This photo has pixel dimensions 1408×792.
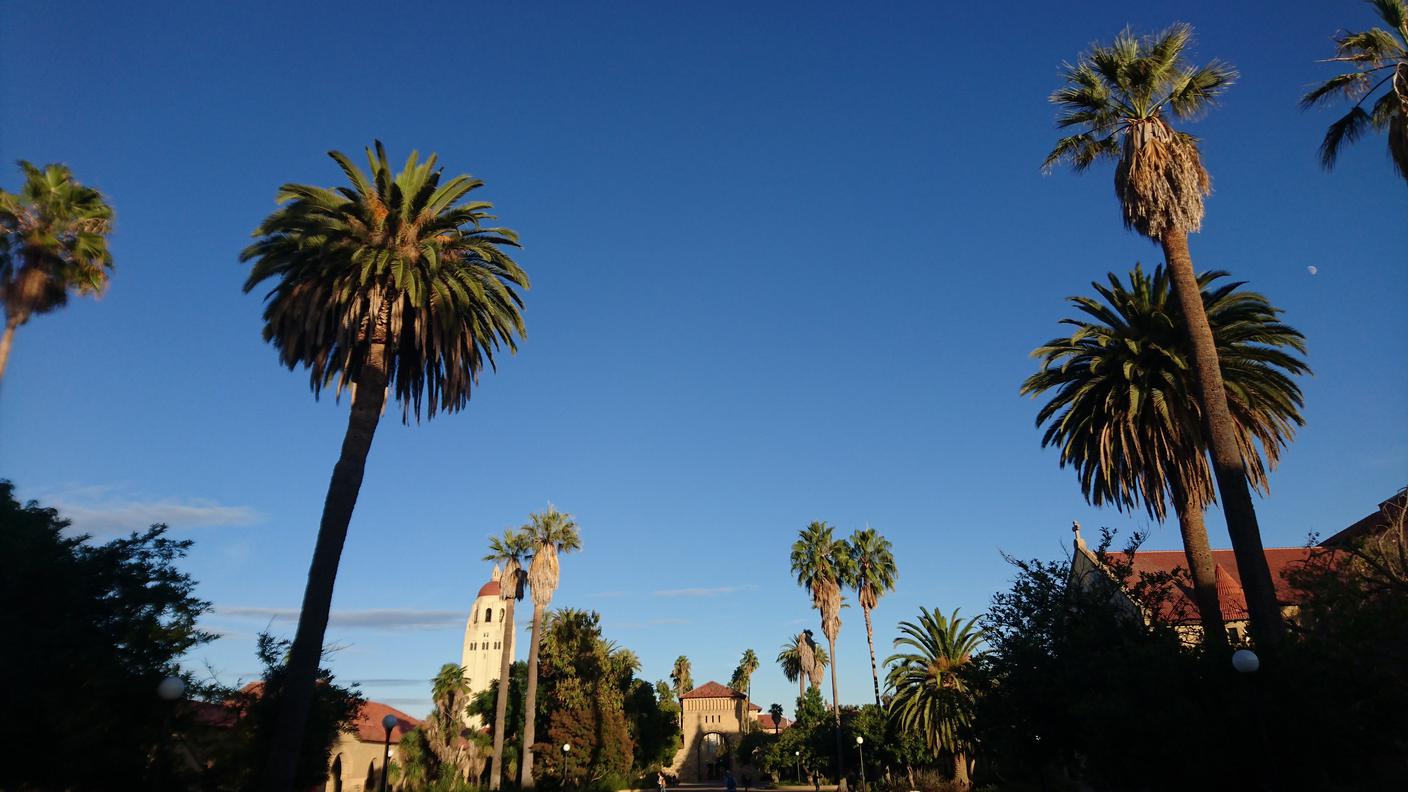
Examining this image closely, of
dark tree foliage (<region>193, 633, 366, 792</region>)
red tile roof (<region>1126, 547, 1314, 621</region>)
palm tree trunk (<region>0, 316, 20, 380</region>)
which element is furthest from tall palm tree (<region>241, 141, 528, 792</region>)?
red tile roof (<region>1126, 547, 1314, 621</region>)

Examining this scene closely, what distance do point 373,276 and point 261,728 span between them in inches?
433

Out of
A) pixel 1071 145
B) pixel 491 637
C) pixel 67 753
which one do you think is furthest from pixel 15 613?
pixel 491 637

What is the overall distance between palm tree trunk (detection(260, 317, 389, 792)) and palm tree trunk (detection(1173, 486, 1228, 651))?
1871 centimetres

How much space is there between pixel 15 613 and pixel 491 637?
91185mm

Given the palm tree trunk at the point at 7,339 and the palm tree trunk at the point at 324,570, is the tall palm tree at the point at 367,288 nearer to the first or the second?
the palm tree trunk at the point at 324,570

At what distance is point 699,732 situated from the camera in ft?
332

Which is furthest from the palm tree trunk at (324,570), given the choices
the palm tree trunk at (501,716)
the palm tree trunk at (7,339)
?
the palm tree trunk at (501,716)

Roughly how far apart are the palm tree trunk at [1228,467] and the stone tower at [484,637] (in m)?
94.5

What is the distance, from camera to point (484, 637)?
104625 mm

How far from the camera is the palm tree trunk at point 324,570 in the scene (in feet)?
55.8

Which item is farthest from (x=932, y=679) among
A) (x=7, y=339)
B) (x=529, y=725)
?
(x=7, y=339)

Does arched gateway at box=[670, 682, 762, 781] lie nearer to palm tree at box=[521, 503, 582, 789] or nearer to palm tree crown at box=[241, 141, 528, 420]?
palm tree at box=[521, 503, 582, 789]

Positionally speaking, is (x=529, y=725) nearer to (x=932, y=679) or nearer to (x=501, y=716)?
(x=501, y=716)

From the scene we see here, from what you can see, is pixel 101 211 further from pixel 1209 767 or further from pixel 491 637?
pixel 491 637
